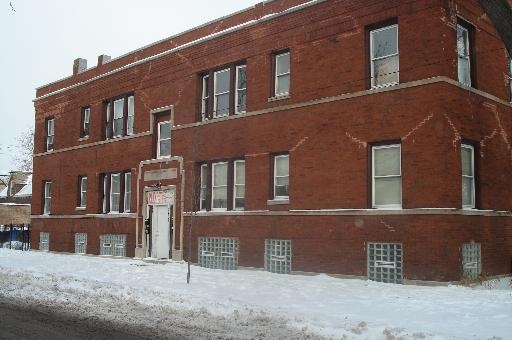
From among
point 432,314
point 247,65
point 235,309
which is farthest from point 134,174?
point 432,314

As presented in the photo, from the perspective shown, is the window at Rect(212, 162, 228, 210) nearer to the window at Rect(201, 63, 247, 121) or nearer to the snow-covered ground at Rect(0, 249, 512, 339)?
the window at Rect(201, 63, 247, 121)

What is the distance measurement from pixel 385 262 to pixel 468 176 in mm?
3513

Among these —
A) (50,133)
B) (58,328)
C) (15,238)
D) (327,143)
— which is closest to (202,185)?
(327,143)

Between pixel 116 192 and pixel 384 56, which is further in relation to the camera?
pixel 116 192

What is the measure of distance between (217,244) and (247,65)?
675 cm

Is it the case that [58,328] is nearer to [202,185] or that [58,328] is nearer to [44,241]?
[202,185]

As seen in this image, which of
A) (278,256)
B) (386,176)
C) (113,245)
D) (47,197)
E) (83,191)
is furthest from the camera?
(47,197)

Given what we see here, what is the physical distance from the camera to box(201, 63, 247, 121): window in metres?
19.5

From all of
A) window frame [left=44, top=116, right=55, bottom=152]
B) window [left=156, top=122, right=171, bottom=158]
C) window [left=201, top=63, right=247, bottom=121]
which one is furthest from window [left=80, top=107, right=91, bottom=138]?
window [left=201, top=63, right=247, bottom=121]

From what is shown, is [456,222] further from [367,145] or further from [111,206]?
[111,206]

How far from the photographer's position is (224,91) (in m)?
20.2

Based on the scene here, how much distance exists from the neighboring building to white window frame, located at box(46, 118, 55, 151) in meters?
7.79

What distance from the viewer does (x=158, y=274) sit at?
16.0 meters

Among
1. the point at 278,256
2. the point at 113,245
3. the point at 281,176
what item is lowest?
the point at 113,245
